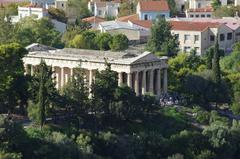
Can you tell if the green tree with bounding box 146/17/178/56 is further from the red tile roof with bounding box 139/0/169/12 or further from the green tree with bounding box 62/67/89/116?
the green tree with bounding box 62/67/89/116

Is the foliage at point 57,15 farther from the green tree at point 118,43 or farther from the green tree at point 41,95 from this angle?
the green tree at point 41,95

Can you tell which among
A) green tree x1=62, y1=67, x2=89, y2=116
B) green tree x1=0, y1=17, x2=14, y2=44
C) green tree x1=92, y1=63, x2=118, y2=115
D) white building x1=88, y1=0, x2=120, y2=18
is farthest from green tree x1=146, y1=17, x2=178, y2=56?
white building x1=88, y1=0, x2=120, y2=18

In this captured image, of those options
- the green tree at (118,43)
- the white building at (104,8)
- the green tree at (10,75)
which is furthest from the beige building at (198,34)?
the green tree at (10,75)

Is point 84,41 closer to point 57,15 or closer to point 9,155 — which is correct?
point 57,15

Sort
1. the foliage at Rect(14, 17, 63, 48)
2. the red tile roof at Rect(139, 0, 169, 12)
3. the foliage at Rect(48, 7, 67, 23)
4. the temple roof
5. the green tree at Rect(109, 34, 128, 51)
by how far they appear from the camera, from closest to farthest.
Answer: the temple roof, the green tree at Rect(109, 34, 128, 51), the foliage at Rect(14, 17, 63, 48), the foliage at Rect(48, 7, 67, 23), the red tile roof at Rect(139, 0, 169, 12)

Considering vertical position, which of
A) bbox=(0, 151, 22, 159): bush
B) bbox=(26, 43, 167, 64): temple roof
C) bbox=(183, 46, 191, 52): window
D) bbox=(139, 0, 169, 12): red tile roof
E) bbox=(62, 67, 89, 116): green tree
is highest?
bbox=(139, 0, 169, 12): red tile roof

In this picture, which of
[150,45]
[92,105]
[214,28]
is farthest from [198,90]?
[214,28]

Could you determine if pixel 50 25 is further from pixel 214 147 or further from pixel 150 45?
pixel 214 147
